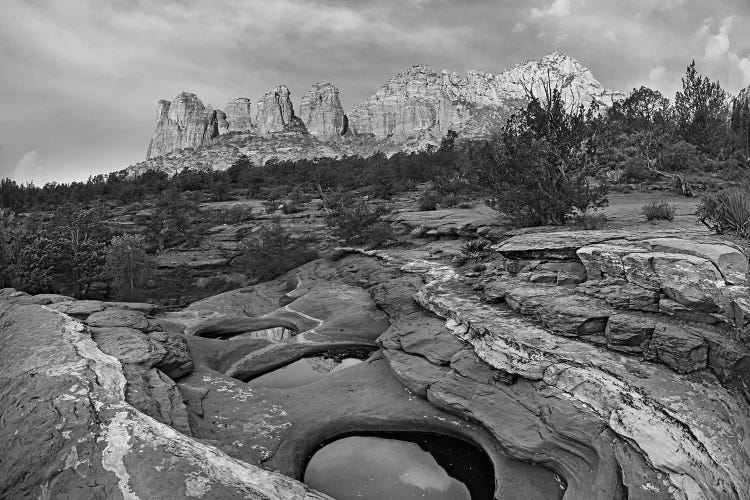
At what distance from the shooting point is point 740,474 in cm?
637

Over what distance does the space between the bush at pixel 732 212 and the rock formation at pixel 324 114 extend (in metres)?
144

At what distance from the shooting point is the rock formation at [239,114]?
504ft

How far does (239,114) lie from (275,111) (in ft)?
59.4

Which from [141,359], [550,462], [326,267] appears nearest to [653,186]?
[326,267]

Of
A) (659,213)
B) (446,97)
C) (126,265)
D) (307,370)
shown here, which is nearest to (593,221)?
(659,213)

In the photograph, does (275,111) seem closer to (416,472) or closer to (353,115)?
(353,115)

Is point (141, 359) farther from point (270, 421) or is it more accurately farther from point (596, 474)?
point (596, 474)

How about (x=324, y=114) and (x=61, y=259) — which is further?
(x=324, y=114)

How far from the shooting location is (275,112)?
148 meters

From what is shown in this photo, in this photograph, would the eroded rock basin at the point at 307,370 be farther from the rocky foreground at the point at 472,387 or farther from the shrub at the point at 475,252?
the shrub at the point at 475,252

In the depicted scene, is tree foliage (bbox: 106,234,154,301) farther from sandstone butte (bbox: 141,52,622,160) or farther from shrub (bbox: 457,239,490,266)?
sandstone butte (bbox: 141,52,622,160)

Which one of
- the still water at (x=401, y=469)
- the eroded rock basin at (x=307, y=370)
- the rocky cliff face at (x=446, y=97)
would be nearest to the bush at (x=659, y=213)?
the still water at (x=401, y=469)

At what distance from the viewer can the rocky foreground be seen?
6938 mm

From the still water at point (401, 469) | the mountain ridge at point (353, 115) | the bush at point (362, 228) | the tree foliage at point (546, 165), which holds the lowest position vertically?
the still water at point (401, 469)
